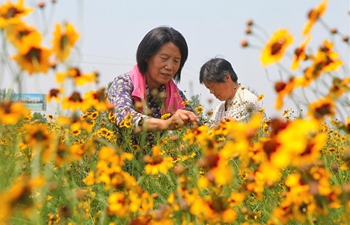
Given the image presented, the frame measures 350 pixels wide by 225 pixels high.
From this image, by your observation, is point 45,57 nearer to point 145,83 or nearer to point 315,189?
point 315,189

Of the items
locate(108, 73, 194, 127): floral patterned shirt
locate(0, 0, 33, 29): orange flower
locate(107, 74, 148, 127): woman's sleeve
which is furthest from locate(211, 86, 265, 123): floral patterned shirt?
locate(0, 0, 33, 29): orange flower

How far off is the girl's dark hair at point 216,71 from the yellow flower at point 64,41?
1.88 m

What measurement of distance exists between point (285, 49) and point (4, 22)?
38cm

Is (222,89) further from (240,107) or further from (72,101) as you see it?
(72,101)

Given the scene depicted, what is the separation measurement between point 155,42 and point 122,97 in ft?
0.90

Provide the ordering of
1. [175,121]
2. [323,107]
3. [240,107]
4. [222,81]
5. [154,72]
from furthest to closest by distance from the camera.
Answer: [222,81], [240,107], [154,72], [175,121], [323,107]

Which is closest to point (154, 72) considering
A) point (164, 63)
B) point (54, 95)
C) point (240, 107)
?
point (164, 63)

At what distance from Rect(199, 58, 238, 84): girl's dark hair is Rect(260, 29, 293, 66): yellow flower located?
1.84 m

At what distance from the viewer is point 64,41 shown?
0.67 metres

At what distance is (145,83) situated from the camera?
203 centimetres

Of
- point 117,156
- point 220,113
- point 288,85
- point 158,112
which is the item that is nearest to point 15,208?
point 117,156

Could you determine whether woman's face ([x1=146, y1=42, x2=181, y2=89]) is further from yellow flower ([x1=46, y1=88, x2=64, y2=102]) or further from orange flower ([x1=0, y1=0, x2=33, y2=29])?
orange flower ([x1=0, y1=0, x2=33, y2=29])

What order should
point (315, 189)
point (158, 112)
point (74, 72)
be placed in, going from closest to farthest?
point (315, 189) → point (74, 72) → point (158, 112)

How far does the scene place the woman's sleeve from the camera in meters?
1.79
